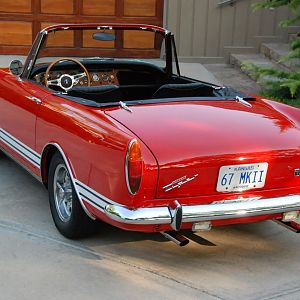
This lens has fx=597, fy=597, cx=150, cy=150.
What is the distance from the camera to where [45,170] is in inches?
178

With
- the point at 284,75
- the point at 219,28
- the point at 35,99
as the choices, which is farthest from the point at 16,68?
the point at 219,28

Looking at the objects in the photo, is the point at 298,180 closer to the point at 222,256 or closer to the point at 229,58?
the point at 222,256

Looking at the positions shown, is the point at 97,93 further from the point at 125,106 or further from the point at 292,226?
the point at 292,226

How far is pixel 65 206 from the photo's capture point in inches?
169

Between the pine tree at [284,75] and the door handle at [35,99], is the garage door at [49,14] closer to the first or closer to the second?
the pine tree at [284,75]

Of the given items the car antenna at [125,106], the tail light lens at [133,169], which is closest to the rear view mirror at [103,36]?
the car antenna at [125,106]

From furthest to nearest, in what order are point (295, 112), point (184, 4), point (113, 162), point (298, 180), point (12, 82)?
point (184, 4) → point (12, 82) → point (295, 112) → point (298, 180) → point (113, 162)

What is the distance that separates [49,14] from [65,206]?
24.8ft

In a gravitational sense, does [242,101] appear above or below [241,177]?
above

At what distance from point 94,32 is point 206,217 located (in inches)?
94.6

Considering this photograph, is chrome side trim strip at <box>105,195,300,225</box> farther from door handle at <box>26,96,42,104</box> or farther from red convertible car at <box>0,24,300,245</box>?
door handle at <box>26,96,42,104</box>

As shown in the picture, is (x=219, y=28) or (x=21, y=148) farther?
(x=219, y=28)

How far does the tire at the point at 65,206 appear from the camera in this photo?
4.03m

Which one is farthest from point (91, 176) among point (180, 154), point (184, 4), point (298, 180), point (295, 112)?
→ point (184, 4)
